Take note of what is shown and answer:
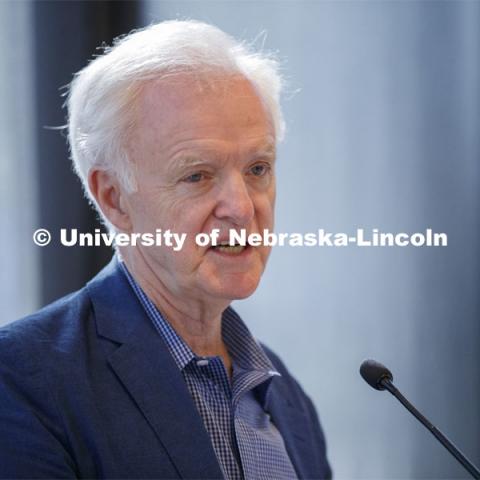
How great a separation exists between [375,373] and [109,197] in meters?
0.48

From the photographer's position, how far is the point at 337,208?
6.73ft

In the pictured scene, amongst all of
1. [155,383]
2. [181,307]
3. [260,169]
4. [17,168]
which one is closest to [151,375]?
[155,383]

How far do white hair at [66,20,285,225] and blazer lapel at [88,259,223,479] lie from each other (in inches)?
7.6

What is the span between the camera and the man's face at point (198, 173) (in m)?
1.16

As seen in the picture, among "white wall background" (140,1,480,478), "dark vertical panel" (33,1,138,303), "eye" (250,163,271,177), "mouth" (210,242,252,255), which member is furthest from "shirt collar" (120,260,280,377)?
"dark vertical panel" (33,1,138,303)

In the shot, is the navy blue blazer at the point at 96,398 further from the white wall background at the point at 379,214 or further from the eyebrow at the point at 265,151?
the white wall background at the point at 379,214

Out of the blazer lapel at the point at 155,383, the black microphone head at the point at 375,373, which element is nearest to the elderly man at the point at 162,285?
the blazer lapel at the point at 155,383

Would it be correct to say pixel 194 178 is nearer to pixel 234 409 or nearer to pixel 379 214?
pixel 234 409

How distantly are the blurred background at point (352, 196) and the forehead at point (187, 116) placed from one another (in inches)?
33.8

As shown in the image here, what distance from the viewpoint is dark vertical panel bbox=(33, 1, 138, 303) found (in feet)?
6.70

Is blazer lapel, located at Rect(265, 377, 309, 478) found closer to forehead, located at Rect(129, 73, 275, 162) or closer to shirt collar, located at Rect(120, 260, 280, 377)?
shirt collar, located at Rect(120, 260, 280, 377)

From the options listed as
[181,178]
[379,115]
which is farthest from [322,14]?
[181,178]

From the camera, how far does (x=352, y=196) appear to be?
204 centimetres

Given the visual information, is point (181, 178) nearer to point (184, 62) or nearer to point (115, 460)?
point (184, 62)
